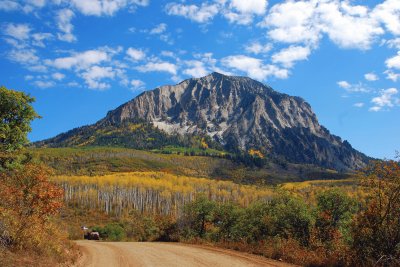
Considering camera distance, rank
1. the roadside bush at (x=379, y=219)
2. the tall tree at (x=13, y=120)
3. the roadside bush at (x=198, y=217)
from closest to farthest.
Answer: the roadside bush at (x=379, y=219), the tall tree at (x=13, y=120), the roadside bush at (x=198, y=217)

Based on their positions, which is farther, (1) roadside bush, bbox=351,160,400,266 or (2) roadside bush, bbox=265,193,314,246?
(2) roadside bush, bbox=265,193,314,246

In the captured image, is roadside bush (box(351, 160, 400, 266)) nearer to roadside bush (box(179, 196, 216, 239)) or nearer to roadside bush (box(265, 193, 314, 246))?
roadside bush (box(265, 193, 314, 246))

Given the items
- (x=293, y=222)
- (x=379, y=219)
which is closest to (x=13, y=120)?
(x=293, y=222)

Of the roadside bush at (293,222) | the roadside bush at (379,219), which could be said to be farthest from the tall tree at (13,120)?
the roadside bush at (379,219)

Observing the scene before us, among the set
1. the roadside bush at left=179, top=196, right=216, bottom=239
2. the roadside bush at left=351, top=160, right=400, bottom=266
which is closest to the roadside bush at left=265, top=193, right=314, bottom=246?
the roadside bush at left=351, top=160, right=400, bottom=266

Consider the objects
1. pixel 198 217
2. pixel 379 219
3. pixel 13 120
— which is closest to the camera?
pixel 379 219

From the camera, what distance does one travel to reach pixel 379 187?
16156 millimetres

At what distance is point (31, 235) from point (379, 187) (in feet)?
49.9

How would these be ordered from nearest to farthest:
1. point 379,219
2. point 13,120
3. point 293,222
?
point 379,219 → point 293,222 → point 13,120

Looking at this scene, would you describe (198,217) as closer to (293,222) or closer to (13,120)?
(293,222)

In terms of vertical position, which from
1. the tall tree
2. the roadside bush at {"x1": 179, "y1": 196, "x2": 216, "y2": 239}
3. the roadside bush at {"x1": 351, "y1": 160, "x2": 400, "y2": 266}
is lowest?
the roadside bush at {"x1": 179, "y1": 196, "x2": 216, "y2": 239}

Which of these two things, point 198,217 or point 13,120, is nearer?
point 13,120

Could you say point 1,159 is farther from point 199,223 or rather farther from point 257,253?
point 257,253

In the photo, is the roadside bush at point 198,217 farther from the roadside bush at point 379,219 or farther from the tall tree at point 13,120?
the roadside bush at point 379,219
